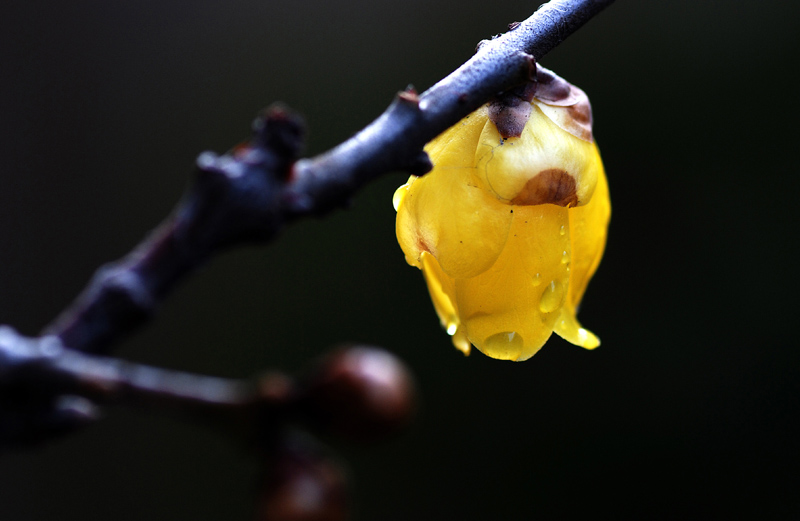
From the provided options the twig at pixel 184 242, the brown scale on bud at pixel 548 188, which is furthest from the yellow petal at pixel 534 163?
the twig at pixel 184 242

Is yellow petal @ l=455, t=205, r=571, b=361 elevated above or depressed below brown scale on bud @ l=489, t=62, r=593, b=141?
below

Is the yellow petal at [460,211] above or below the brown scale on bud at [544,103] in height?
below

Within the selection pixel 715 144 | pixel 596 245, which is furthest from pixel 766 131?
pixel 596 245

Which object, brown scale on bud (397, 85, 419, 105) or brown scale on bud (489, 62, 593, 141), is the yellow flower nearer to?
brown scale on bud (489, 62, 593, 141)

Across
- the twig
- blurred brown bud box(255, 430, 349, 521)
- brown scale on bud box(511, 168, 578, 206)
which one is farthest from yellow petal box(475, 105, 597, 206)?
blurred brown bud box(255, 430, 349, 521)

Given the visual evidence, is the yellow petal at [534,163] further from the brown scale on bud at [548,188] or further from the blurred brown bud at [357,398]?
the blurred brown bud at [357,398]

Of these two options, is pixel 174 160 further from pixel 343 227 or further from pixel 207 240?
pixel 207 240
